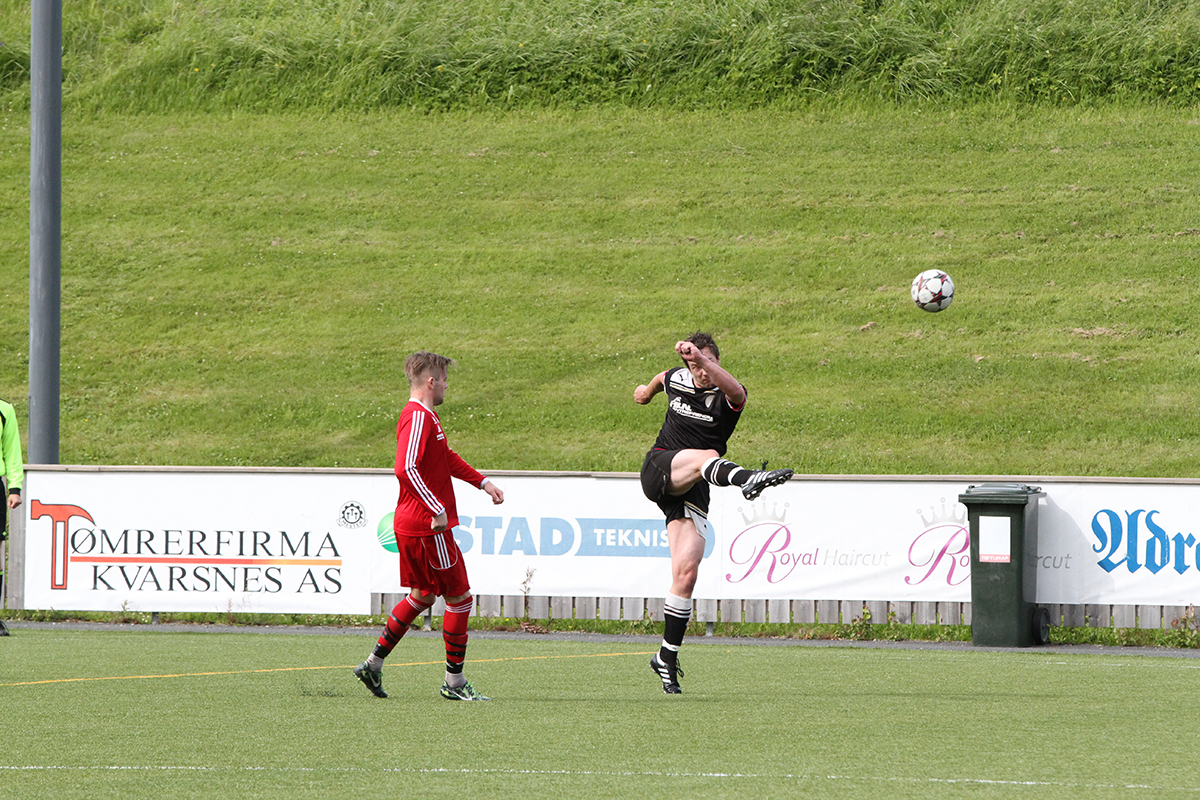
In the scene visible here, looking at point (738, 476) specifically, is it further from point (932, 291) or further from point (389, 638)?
point (932, 291)

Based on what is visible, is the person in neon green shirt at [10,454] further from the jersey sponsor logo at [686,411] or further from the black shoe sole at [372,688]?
the jersey sponsor logo at [686,411]

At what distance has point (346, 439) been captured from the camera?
20.4m

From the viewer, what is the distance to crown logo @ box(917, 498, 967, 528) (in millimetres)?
12484

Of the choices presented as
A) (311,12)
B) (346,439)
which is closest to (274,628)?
(346,439)

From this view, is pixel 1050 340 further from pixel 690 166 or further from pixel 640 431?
pixel 690 166

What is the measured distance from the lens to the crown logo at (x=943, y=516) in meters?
12.5

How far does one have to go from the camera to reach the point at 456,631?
24.1 feet

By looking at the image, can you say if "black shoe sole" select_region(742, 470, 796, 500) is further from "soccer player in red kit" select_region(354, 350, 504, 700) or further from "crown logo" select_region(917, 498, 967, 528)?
"crown logo" select_region(917, 498, 967, 528)

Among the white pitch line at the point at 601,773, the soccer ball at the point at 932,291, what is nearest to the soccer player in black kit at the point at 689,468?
the white pitch line at the point at 601,773

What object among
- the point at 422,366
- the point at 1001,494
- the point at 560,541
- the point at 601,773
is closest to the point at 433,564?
the point at 422,366

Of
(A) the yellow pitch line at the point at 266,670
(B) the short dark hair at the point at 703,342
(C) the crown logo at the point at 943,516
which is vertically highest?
(B) the short dark hair at the point at 703,342

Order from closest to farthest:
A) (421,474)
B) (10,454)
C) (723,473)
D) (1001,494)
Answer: (421,474), (723,473), (10,454), (1001,494)

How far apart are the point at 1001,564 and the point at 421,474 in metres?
6.82

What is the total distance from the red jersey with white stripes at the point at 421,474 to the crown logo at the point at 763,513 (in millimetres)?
5930
